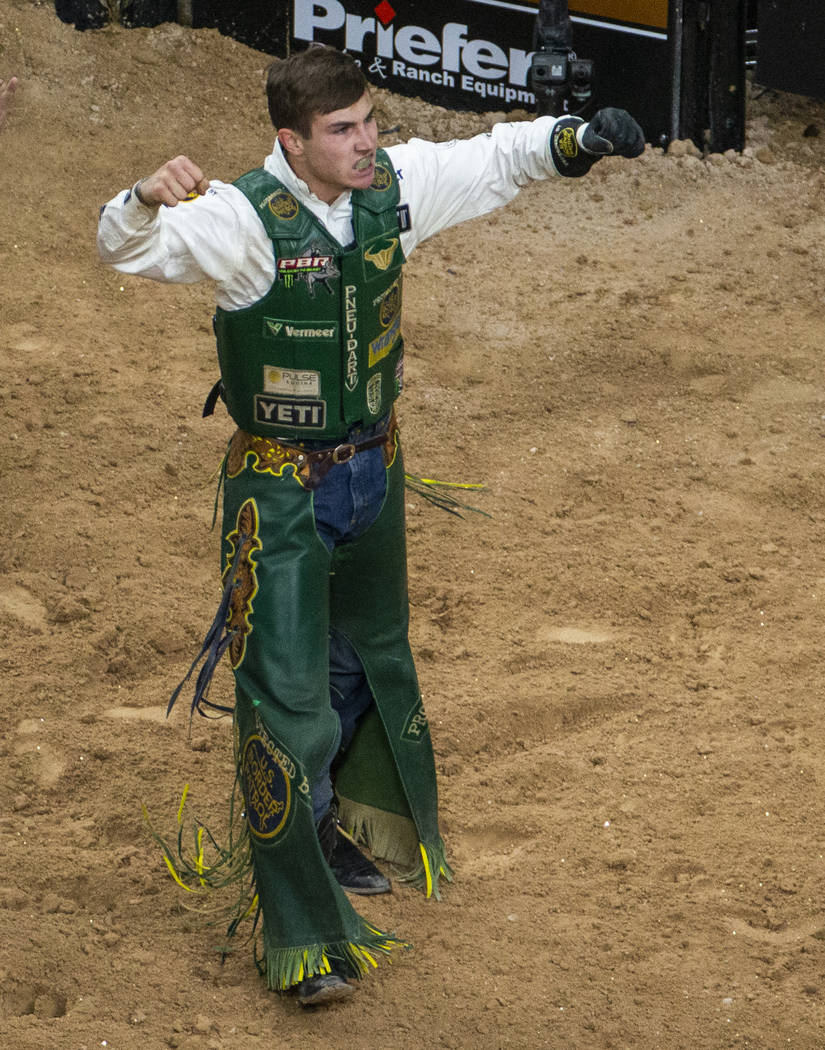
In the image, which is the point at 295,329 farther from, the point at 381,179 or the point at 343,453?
the point at 381,179

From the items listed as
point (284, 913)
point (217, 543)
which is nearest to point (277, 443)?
point (284, 913)

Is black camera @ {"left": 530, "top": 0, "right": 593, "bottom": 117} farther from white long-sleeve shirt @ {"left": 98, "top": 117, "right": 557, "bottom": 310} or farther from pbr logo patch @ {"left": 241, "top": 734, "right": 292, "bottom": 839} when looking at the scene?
pbr logo patch @ {"left": 241, "top": 734, "right": 292, "bottom": 839}

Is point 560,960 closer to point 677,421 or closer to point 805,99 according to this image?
point 677,421

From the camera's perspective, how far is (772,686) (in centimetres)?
507

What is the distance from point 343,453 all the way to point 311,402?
0.53 ft

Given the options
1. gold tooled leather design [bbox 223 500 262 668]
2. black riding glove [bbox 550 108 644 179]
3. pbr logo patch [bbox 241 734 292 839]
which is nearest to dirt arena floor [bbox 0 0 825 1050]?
pbr logo patch [bbox 241 734 292 839]

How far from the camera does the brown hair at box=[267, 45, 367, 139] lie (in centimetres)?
344

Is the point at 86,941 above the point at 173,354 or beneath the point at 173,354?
beneath

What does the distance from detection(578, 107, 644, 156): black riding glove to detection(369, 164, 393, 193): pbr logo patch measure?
21.1 inches

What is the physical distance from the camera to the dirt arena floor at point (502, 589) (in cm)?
386

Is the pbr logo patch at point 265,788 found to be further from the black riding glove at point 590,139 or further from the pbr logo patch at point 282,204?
the black riding glove at point 590,139

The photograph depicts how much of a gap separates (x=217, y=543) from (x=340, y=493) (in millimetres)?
2246

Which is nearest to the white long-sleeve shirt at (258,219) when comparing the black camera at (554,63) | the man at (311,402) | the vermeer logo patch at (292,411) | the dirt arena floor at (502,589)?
the man at (311,402)

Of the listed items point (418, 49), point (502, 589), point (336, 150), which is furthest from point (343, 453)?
point (418, 49)
